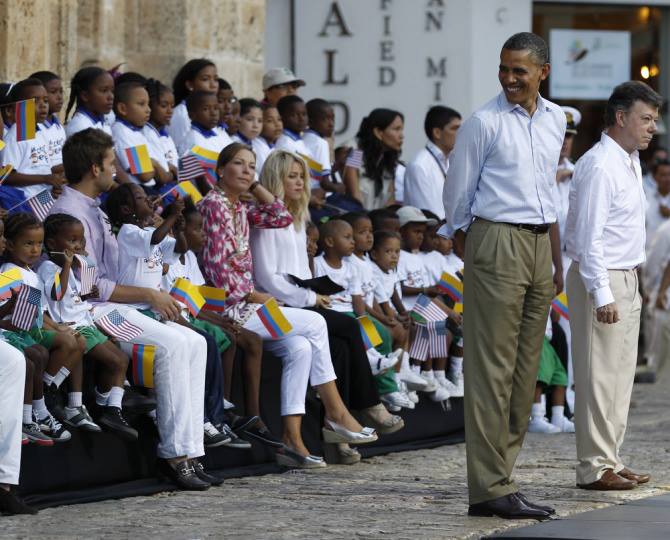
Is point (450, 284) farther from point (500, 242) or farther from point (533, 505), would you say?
point (533, 505)

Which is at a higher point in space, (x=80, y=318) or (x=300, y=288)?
(x=300, y=288)

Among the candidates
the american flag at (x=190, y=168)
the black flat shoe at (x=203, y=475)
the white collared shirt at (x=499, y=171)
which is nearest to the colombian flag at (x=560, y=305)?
the american flag at (x=190, y=168)

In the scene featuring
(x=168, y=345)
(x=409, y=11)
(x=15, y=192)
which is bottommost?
(x=168, y=345)

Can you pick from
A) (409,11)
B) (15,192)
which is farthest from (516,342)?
(409,11)

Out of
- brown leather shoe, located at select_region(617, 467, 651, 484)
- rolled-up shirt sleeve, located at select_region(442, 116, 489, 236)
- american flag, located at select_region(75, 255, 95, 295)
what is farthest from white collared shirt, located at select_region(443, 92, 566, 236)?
american flag, located at select_region(75, 255, 95, 295)

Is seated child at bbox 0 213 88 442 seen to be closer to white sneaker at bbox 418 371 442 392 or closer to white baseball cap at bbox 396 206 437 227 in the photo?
white sneaker at bbox 418 371 442 392

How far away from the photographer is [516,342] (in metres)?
7.75

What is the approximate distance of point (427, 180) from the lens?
12.2 metres

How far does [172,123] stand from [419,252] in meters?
1.88

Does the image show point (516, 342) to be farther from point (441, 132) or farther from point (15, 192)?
point (441, 132)

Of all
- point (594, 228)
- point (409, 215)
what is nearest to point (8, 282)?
point (594, 228)

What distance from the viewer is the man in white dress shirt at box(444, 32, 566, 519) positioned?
763cm

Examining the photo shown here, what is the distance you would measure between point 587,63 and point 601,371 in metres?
11.5

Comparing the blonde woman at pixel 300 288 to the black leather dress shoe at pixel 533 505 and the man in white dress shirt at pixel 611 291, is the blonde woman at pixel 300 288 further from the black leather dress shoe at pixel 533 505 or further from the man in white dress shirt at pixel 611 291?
the black leather dress shoe at pixel 533 505
